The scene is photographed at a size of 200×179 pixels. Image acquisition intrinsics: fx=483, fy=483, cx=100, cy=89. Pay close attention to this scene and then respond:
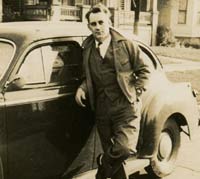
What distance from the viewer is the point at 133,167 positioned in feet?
16.8

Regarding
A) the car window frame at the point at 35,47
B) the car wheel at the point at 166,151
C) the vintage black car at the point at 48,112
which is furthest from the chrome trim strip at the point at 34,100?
the car wheel at the point at 166,151

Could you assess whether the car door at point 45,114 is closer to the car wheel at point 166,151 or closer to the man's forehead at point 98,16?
the man's forehead at point 98,16

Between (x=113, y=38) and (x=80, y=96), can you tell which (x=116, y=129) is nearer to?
(x=80, y=96)

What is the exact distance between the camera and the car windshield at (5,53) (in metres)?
4.14

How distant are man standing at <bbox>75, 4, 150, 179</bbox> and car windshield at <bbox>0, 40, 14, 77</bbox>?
2.25ft

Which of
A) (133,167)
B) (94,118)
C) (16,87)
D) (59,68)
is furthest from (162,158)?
(16,87)

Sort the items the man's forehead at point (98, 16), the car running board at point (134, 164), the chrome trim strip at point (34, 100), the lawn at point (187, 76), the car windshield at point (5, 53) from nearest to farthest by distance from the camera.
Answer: the chrome trim strip at point (34, 100) < the car windshield at point (5, 53) < the man's forehead at point (98, 16) < the car running board at point (134, 164) < the lawn at point (187, 76)

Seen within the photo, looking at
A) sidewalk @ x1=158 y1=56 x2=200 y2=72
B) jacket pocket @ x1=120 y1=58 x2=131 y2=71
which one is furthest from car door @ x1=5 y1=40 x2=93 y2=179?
sidewalk @ x1=158 y1=56 x2=200 y2=72

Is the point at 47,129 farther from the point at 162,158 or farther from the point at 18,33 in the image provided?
the point at 162,158

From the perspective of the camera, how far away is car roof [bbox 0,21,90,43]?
4.31m

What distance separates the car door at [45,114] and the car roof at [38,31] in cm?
9

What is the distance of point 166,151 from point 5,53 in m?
2.51

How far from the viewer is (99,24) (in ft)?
14.1

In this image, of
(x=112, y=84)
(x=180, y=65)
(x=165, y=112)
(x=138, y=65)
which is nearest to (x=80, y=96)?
(x=112, y=84)
